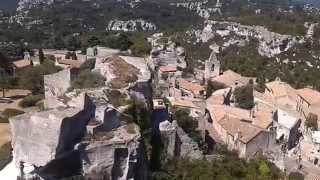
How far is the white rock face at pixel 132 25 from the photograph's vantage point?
10431 centimetres

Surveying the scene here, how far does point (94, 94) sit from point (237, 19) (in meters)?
63.6

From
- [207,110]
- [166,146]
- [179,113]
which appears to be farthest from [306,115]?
[166,146]

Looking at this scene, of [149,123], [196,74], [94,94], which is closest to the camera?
[94,94]

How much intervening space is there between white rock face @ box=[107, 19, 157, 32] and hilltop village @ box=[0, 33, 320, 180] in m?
56.7

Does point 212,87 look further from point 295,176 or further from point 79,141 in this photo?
point 79,141

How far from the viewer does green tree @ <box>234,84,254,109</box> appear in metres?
42.8

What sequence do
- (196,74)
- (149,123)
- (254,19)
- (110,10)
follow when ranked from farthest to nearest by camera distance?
(110,10) → (254,19) → (196,74) → (149,123)

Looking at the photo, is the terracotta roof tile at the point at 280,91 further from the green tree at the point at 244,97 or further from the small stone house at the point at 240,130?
the small stone house at the point at 240,130

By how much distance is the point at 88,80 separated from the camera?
81.5ft

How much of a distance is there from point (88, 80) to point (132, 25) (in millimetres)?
82048

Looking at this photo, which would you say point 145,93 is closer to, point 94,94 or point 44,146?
point 94,94

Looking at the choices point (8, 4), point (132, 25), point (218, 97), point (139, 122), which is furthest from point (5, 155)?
point (8, 4)

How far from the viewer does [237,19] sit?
3273 inches

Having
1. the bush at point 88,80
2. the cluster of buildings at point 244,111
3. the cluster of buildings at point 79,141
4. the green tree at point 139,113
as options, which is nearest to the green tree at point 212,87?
the cluster of buildings at point 244,111
